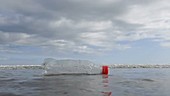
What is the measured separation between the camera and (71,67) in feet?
145

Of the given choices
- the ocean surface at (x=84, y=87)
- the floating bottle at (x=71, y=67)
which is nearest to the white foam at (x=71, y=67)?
the floating bottle at (x=71, y=67)

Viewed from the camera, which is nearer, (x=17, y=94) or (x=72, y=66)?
(x=17, y=94)

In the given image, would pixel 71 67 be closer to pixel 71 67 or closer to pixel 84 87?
pixel 71 67

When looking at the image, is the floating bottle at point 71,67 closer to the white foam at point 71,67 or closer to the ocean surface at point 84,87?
the white foam at point 71,67

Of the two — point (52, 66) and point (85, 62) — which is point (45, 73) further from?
point (85, 62)

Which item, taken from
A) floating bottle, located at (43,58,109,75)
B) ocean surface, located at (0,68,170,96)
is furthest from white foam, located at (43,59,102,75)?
ocean surface, located at (0,68,170,96)

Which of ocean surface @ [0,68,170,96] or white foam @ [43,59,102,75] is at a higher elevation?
white foam @ [43,59,102,75]

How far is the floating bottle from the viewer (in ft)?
143

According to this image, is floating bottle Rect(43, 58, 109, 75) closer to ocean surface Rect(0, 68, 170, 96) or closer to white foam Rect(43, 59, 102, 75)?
white foam Rect(43, 59, 102, 75)

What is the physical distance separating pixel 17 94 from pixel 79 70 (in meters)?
25.9

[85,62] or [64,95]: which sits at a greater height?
[85,62]

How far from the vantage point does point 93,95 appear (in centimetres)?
1809

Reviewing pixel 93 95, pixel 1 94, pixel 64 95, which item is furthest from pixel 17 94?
pixel 93 95

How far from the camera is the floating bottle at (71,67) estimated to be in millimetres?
43500
